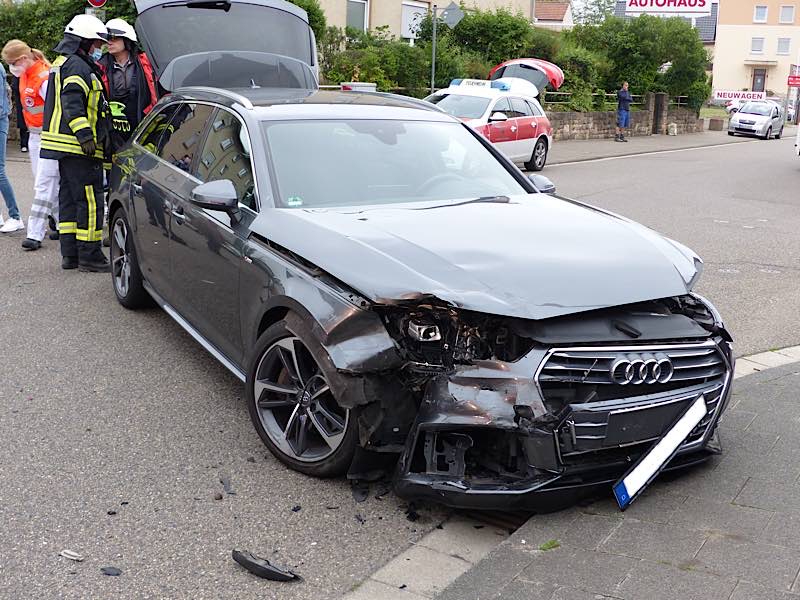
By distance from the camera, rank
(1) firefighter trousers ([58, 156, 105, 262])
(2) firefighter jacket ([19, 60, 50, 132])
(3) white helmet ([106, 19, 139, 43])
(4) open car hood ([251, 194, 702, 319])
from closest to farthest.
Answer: (4) open car hood ([251, 194, 702, 319]), (1) firefighter trousers ([58, 156, 105, 262]), (3) white helmet ([106, 19, 139, 43]), (2) firefighter jacket ([19, 60, 50, 132])

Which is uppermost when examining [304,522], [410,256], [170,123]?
[170,123]

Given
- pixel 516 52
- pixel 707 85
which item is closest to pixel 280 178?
pixel 516 52

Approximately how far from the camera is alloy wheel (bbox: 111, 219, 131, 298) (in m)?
6.74

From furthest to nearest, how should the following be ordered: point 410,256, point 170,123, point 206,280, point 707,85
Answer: point 707,85, point 170,123, point 206,280, point 410,256

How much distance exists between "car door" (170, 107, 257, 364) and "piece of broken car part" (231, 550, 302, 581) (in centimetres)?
142

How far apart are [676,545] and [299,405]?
5.34ft

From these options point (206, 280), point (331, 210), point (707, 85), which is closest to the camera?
point (331, 210)

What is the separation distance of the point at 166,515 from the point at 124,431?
99 centimetres

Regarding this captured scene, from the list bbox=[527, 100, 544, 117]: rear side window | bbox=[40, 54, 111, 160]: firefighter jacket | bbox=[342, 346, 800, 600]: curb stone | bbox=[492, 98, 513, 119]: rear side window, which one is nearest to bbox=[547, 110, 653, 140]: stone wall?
bbox=[527, 100, 544, 117]: rear side window

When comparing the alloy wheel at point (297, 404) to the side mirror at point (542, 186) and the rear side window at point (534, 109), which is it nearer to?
the side mirror at point (542, 186)

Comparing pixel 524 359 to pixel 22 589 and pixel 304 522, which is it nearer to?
pixel 304 522

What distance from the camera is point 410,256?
3896 millimetres

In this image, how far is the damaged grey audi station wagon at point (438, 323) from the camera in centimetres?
359

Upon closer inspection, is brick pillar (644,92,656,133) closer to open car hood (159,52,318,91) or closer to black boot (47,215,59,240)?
open car hood (159,52,318,91)
